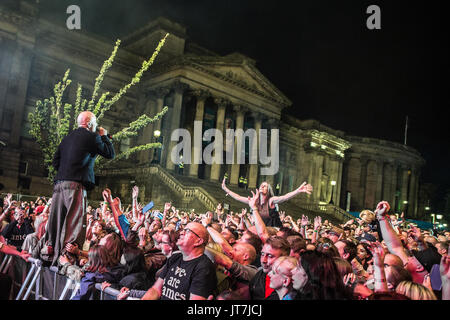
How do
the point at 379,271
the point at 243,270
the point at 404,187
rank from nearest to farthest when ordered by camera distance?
1. the point at 379,271
2. the point at 243,270
3. the point at 404,187

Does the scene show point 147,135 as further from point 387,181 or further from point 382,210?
point 387,181

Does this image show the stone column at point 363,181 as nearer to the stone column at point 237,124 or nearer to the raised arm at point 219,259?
the stone column at point 237,124

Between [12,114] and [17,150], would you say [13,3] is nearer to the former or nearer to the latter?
[12,114]

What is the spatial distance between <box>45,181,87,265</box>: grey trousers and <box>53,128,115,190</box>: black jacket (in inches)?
5.3

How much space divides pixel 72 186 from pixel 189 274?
2635 millimetres

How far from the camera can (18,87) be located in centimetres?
3097

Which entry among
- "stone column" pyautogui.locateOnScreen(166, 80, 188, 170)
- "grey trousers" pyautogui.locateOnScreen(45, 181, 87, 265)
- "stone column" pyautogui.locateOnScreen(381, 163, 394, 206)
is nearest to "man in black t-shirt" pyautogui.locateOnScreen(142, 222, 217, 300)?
"grey trousers" pyautogui.locateOnScreen(45, 181, 87, 265)

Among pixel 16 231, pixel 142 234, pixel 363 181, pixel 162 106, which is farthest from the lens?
pixel 363 181

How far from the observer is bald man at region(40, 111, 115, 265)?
5895 millimetres

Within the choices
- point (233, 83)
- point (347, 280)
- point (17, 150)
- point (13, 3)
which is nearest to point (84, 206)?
point (347, 280)

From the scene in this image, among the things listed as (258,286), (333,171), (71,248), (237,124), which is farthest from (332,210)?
(258,286)

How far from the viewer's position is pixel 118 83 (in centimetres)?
3894
